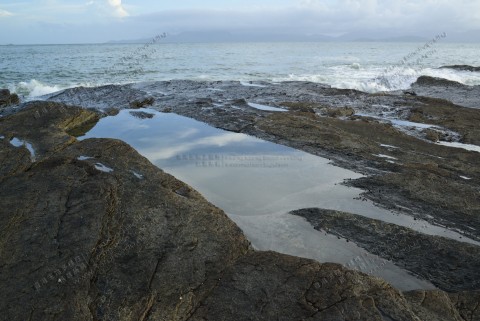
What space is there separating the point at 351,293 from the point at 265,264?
1.05 m

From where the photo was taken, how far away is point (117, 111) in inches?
640

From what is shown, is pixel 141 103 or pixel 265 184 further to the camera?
pixel 141 103

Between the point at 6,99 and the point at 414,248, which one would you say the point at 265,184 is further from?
the point at 6,99

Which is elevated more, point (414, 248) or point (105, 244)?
point (105, 244)

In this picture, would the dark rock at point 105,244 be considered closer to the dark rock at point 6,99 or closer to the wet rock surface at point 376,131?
the wet rock surface at point 376,131

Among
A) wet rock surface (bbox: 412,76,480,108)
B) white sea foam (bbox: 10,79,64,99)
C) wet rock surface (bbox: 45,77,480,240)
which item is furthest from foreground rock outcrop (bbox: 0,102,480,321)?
white sea foam (bbox: 10,79,64,99)

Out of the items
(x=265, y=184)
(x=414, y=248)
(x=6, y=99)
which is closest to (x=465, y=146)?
(x=265, y=184)

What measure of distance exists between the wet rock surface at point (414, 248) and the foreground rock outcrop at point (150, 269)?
709 millimetres

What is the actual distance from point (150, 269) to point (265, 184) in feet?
13.6

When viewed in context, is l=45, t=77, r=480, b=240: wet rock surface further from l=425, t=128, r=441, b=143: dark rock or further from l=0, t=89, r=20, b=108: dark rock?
l=0, t=89, r=20, b=108: dark rock

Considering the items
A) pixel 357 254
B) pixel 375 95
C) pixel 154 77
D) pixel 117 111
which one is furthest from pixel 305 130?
pixel 154 77

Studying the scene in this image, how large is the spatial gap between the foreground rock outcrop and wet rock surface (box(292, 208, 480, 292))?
709mm

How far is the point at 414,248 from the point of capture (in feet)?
18.1

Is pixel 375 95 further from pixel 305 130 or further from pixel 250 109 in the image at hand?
pixel 305 130
